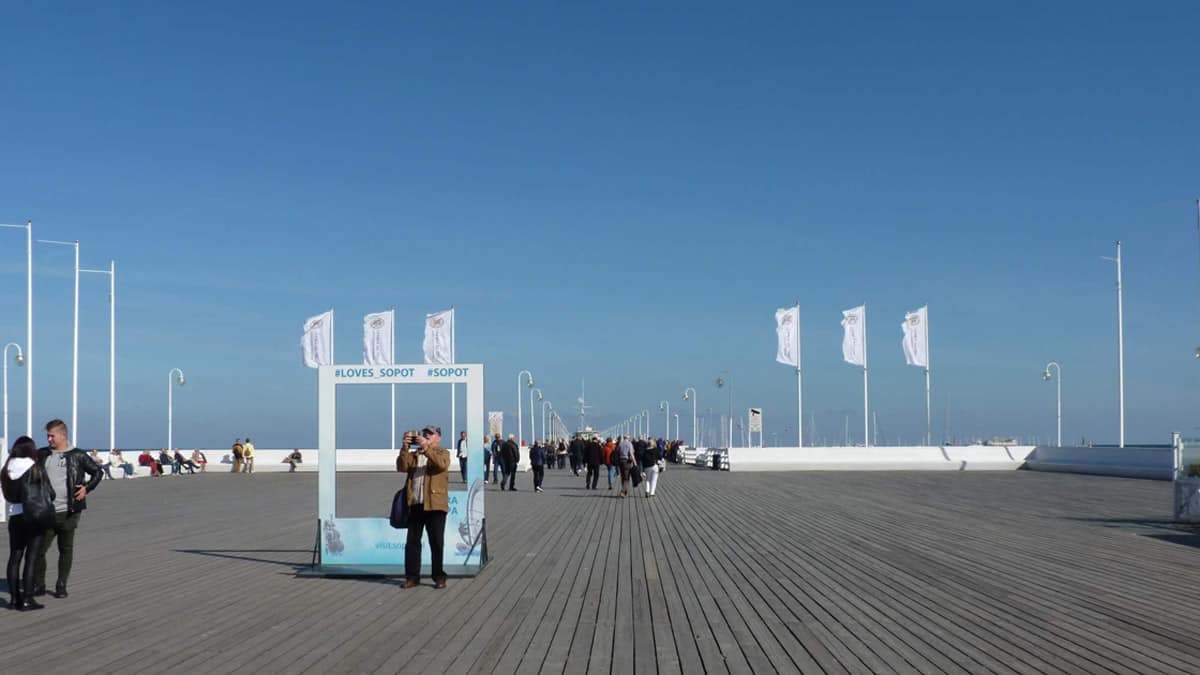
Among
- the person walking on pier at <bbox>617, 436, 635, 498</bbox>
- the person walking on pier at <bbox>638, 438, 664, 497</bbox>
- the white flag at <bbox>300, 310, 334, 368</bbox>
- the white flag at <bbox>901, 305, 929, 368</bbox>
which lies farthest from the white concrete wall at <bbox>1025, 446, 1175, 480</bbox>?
the white flag at <bbox>300, 310, 334, 368</bbox>

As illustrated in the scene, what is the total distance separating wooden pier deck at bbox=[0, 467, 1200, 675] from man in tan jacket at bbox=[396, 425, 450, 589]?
493 mm

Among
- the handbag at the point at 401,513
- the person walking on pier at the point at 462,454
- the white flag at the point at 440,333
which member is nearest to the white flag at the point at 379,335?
the white flag at the point at 440,333

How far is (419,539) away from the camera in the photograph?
12.4m

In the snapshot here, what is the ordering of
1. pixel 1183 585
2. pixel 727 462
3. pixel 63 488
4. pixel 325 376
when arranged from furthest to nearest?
pixel 727 462
pixel 325 376
pixel 1183 585
pixel 63 488

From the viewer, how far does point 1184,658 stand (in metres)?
8.21

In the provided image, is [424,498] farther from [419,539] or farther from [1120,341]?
[1120,341]

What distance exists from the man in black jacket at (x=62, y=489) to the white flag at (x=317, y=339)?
3816 centimetres

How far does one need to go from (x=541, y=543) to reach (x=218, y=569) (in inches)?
188

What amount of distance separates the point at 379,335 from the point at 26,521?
134 ft

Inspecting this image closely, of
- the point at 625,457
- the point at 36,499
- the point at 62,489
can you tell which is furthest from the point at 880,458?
the point at 36,499

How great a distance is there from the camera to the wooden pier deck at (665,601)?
327 inches

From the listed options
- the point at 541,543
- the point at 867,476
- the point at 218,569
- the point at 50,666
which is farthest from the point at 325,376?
the point at 867,476

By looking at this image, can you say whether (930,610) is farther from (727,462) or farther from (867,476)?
(727,462)

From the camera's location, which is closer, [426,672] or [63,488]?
[426,672]
